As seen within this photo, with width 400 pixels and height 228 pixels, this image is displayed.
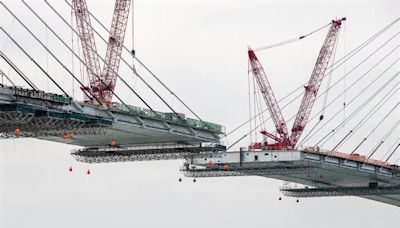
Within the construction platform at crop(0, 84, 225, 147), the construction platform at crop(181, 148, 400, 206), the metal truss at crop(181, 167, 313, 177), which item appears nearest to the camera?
the construction platform at crop(0, 84, 225, 147)

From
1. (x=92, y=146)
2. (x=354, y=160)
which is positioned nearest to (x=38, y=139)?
(x=92, y=146)

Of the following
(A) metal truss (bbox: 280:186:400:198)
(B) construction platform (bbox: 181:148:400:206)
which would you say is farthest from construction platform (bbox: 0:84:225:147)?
(A) metal truss (bbox: 280:186:400:198)

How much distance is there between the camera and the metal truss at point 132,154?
157 m

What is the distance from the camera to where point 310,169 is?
567ft

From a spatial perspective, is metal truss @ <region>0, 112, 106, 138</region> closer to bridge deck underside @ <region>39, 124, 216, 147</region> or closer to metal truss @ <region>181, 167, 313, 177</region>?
bridge deck underside @ <region>39, 124, 216, 147</region>

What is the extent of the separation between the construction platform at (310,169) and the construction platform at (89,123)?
10.6m

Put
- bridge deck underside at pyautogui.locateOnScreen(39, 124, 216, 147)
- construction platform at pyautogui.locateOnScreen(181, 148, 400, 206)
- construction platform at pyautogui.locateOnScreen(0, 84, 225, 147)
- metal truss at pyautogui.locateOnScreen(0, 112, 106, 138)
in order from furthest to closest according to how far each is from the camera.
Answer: construction platform at pyautogui.locateOnScreen(181, 148, 400, 206) → bridge deck underside at pyautogui.locateOnScreen(39, 124, 216, 147) → metal truss at pyautogui.locateOnScreen(0, 112, 106, 138) → construction platform at pyautogui.locateOnScreen(0, 84, 225, 147)

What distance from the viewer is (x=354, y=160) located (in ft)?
592

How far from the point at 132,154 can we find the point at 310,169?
99.3 feet

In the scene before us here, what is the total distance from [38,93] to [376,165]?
8113cm

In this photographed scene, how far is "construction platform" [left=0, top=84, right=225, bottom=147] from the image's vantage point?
390 ft

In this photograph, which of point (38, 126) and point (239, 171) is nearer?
point (38, 126)

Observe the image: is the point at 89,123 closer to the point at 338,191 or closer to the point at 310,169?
the point at 310,169

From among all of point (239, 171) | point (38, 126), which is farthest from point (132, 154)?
point (38, 126)
